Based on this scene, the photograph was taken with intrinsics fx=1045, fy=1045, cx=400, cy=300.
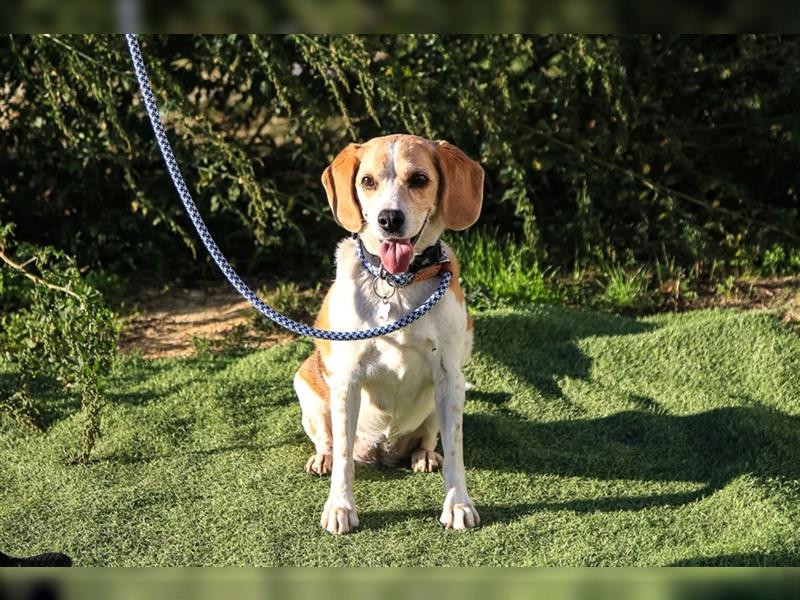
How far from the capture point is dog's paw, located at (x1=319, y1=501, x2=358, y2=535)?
4.30 m

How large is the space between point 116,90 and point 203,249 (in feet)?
4.42

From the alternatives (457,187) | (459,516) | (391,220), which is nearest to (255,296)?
(391,220)

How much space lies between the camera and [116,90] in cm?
725

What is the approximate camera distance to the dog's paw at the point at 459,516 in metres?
4.30

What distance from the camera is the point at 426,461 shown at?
4.96 m

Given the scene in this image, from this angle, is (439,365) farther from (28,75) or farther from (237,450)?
(28,75)

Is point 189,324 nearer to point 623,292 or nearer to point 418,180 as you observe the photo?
point 623,292

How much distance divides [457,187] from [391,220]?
376mm

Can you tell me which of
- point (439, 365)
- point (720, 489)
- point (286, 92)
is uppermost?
point (286, 92)

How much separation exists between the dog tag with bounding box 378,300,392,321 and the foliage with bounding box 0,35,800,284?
2612mm

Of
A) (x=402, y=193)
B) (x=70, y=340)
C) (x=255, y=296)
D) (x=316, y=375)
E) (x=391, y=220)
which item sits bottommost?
(x=316, y=375)

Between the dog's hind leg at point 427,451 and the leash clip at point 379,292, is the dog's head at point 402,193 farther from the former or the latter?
the dog's hind leg at point 427,451

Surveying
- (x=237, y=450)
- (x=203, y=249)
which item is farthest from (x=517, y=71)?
(x=237, y=450)

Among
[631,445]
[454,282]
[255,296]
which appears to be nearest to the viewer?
[255,296]
